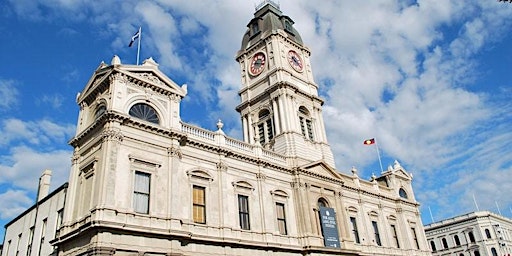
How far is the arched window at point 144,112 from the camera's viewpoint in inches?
990

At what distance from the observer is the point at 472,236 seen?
7031 cm

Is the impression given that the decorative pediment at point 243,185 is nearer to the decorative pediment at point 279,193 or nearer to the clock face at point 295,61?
the decorative pediment at point 279,193

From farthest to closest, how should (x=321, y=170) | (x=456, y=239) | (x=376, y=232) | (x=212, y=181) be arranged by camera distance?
(x=456, y=239), (x=376, y=232), (x=321, y=170), (x=212, y=181)

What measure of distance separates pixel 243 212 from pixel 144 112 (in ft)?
31.9

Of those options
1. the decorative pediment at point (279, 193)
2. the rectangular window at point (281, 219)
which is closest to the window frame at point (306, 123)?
the decorative pediment at point (279, 193)

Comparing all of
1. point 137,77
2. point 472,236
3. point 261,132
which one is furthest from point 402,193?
point 137,77

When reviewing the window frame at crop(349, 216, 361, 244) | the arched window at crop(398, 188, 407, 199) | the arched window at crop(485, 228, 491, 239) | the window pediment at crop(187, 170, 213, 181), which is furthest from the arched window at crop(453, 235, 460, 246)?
the window pediment at crop(187, 170, 213, 181)

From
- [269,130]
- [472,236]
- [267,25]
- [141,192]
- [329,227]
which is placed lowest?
[329,227]

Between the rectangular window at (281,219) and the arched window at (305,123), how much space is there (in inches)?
371

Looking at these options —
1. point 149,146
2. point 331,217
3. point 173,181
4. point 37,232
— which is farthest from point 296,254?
point 37,232

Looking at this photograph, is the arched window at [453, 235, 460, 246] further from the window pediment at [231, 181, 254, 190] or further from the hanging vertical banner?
the window pediment at [231, 181, 254, 190]

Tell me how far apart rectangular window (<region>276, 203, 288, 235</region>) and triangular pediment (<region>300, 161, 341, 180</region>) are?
3900 mm

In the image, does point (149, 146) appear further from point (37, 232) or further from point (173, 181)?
point (37, 232)

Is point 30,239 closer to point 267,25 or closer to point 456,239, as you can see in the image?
point 267,25
